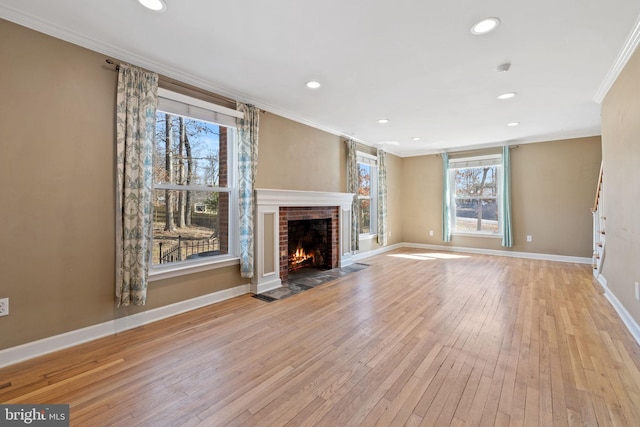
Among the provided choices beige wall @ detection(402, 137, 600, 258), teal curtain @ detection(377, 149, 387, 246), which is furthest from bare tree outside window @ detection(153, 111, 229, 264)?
beige wall @ detection(402, 137, 600, 258)

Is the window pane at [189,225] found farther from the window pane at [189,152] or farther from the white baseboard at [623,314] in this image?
the white baseboard at [623,314]

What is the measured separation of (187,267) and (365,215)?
163 inches

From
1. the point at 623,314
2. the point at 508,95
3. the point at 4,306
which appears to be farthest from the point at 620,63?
the point at 4,306

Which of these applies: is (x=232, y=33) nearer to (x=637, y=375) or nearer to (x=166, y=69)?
(x=166, y=69)

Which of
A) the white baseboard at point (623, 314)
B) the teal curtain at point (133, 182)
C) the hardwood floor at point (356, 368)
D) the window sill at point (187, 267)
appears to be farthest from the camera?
the window sill at point (187, 267)

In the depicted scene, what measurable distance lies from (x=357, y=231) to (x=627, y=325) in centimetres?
359

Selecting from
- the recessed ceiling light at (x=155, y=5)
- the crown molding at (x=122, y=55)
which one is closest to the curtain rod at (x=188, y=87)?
the crown molding at (x=122, y=55)

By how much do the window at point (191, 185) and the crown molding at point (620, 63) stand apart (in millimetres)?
3729

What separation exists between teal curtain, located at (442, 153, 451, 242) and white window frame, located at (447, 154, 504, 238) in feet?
0.32

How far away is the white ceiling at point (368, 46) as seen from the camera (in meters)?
1.95

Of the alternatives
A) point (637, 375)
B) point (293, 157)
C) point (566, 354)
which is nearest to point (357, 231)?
point (293, 157)

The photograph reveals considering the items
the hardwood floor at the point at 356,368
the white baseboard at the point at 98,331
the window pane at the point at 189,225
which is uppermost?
the window pane at the point at 189,225

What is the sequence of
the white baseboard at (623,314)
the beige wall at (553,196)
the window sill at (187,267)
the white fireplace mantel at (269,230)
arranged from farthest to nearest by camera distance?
1. the beige wall at (553,196)
2. the white fireplace mantel at (269,230)
3. the window sill at (187,267)
4. the white baseboard at (623,314)

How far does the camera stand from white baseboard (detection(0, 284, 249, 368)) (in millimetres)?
2037
